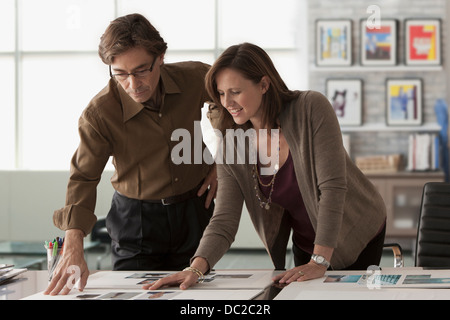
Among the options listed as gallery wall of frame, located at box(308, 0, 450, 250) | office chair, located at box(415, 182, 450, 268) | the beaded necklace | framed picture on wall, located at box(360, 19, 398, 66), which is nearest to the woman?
the beaded necklace

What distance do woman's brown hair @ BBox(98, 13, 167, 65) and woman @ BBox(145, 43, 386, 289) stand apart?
219mm

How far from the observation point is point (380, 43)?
20.1 ft

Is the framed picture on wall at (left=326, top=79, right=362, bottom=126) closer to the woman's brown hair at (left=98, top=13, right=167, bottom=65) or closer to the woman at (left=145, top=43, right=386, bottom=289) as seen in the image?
the woman at (left=145, top=43, right=386, bottom=289)

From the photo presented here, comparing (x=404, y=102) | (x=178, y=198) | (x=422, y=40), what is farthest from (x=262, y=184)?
(x=422, y=40)

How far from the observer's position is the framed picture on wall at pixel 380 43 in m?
6.09

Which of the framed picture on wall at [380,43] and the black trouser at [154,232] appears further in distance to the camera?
the framed picture on wall at [380,43]

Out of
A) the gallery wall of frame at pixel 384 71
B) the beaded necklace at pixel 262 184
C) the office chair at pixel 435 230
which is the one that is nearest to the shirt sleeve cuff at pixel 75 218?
the beaded necklace at pixel 262 184

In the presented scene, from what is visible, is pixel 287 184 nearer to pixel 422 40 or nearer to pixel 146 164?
pixel 146 164

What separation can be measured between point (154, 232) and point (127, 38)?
68 centimetres

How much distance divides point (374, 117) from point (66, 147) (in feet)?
10.4

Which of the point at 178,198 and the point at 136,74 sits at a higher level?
the point at 136,74

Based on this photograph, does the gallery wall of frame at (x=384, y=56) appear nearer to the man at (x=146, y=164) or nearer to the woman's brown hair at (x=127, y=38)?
the man at (x=146, y=164)

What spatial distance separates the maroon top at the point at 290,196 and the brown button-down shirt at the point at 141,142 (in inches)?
13.6

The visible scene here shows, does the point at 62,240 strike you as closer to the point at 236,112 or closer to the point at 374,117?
the point at 236,112
